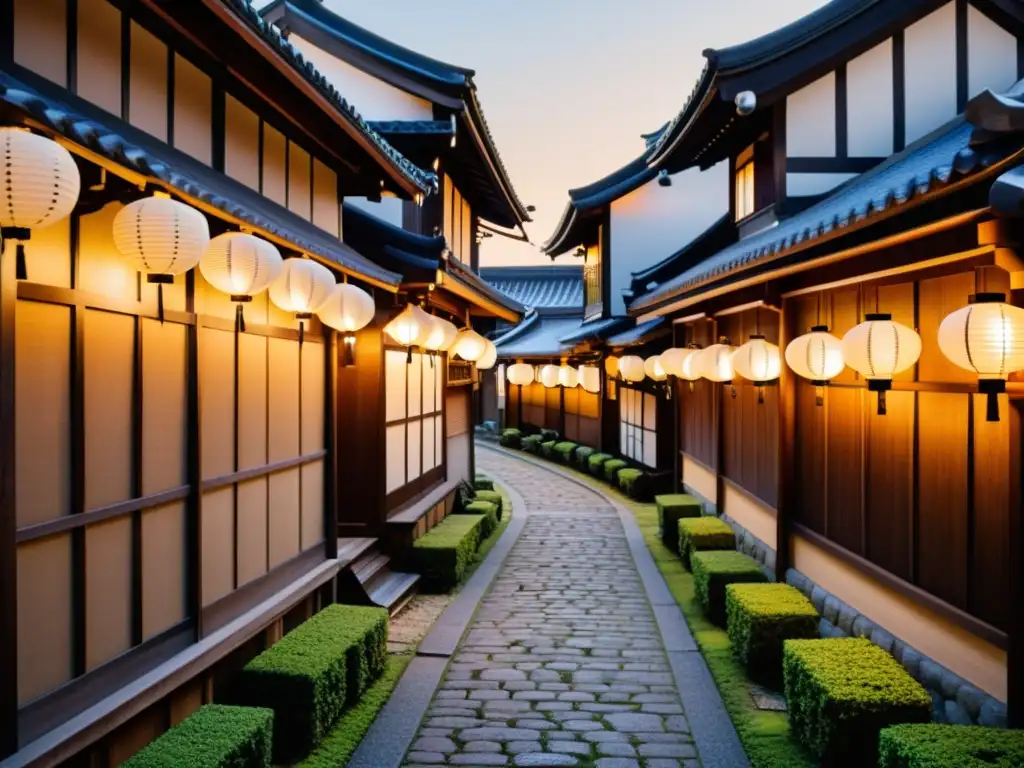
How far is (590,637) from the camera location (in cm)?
1195

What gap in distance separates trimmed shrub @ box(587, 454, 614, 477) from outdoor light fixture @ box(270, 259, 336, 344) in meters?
22.3

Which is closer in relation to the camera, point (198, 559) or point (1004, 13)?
point (198, 559)

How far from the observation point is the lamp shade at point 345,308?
10242mm

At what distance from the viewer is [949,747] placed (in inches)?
227

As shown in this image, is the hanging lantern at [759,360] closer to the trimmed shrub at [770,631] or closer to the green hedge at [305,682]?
the trimmed shrub at [770,631]

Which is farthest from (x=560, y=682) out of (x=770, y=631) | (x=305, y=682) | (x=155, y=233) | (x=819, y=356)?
(x=155, y=233)

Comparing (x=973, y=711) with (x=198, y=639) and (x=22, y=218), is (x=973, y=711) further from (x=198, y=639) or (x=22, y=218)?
(x=22, y=218)

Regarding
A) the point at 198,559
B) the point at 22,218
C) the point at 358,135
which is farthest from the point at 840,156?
the point at 22,218

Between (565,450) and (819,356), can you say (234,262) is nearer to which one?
(819,356)

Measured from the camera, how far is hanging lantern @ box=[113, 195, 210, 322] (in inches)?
228

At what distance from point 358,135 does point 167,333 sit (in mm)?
4365

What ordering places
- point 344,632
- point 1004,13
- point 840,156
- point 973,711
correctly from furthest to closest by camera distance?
1. point 840,156
2. point 1004,13
3. point 344,632
4. point 973,711

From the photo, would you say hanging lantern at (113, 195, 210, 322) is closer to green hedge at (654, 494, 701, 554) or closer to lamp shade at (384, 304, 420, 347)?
lamp shade at (384, 304, 420, 347)

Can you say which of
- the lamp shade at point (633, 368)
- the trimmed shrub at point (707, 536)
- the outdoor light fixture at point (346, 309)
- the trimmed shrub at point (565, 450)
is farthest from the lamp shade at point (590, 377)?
the outdoor light fixture at point (346, 309)
